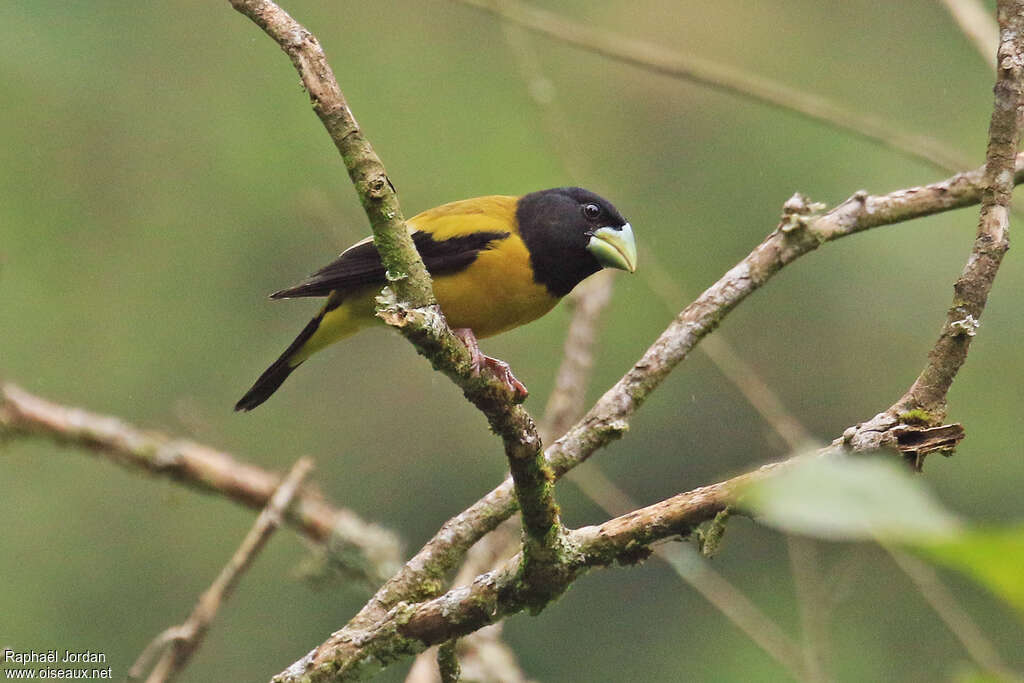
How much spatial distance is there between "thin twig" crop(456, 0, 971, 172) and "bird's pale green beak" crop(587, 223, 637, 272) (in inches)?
27.8

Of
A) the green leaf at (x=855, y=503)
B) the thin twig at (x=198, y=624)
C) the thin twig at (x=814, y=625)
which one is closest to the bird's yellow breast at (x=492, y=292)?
the thin twig at (x=198, y=624)

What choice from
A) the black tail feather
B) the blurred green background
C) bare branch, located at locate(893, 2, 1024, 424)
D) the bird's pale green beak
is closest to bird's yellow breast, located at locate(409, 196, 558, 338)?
the bird's pale green beak

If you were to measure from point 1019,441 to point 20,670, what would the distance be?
37.6 ft

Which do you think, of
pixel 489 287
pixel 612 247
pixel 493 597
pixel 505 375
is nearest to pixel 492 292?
pixel 489 287

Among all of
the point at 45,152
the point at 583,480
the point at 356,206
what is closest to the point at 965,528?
the point at 583,480

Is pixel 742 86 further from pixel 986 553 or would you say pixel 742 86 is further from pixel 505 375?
pixel 986 553

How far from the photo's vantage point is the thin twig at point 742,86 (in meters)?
4.36

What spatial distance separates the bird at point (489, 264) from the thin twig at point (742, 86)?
601mm

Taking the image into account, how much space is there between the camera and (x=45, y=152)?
1491 centimetres

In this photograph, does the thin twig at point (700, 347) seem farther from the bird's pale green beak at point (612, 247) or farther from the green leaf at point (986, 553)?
the green leaf at point (986, 553)

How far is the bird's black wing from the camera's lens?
414cm

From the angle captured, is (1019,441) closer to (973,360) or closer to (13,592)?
(973,360)

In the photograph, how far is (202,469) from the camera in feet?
17.6

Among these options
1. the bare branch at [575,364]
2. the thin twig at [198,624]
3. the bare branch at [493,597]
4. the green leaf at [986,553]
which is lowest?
the green leaf at [986,553]
